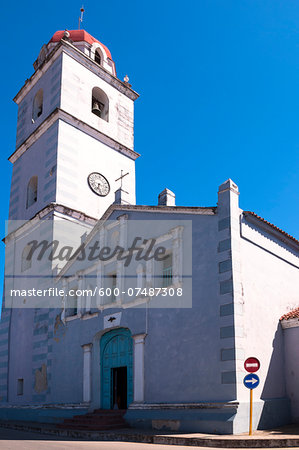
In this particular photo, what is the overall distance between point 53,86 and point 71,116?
2802 mm

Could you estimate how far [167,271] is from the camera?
57.8 feet

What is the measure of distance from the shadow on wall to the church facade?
6 cm

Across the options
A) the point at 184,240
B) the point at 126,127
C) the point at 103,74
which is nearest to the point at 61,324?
the point at 184,240

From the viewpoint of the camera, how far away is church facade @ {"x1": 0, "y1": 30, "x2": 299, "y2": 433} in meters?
15.2

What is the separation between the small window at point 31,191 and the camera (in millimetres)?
28125

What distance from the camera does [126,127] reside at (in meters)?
30.8

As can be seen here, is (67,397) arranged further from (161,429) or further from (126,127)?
(126,127)

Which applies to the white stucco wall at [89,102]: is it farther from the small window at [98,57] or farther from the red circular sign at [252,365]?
the red circular sign at [252,365]

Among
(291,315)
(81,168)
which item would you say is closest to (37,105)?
(81,168)

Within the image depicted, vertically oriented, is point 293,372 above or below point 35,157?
below

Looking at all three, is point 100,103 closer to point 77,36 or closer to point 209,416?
point 77,36

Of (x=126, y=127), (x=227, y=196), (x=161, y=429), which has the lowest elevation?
(x=161, y=429)

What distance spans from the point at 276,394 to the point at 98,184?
625 inches

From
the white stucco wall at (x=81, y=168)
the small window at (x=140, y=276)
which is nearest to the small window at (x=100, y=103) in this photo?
the white stucco wall at (x=81, y=168)
